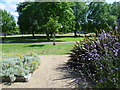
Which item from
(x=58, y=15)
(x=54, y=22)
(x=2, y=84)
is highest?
(x=58, y=15)

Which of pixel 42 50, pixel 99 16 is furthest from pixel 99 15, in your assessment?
pixel 42 50

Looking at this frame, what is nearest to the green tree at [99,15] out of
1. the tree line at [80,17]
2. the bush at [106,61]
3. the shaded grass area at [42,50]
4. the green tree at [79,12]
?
the tree line at [80,17]

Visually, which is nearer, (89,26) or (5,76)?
(5,76)

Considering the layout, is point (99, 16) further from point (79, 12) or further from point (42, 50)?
point (42, 50)

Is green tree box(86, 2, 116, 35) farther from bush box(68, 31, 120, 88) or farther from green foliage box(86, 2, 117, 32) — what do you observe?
bush box(68, 31, 120, 88)

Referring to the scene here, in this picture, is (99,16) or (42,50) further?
(99,16)

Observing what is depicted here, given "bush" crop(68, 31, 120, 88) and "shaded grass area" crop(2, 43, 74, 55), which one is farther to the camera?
"shaded grass area" crop(2, 43, 74, 55)

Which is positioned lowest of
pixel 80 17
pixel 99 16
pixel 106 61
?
pixel 106 61

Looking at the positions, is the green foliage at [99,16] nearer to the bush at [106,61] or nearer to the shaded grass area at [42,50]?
the shaded grass area at [42,50]

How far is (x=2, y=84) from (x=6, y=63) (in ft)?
2.66

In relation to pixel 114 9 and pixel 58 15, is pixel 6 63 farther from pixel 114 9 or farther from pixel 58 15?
pixel 114 9

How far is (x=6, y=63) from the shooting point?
4.10m

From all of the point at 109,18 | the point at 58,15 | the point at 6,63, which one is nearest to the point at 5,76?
the point at 6,63

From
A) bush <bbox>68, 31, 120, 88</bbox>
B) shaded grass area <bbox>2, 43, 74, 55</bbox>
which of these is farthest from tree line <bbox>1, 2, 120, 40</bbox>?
bush <bbox>68, 31, 120, 88</bbox>
